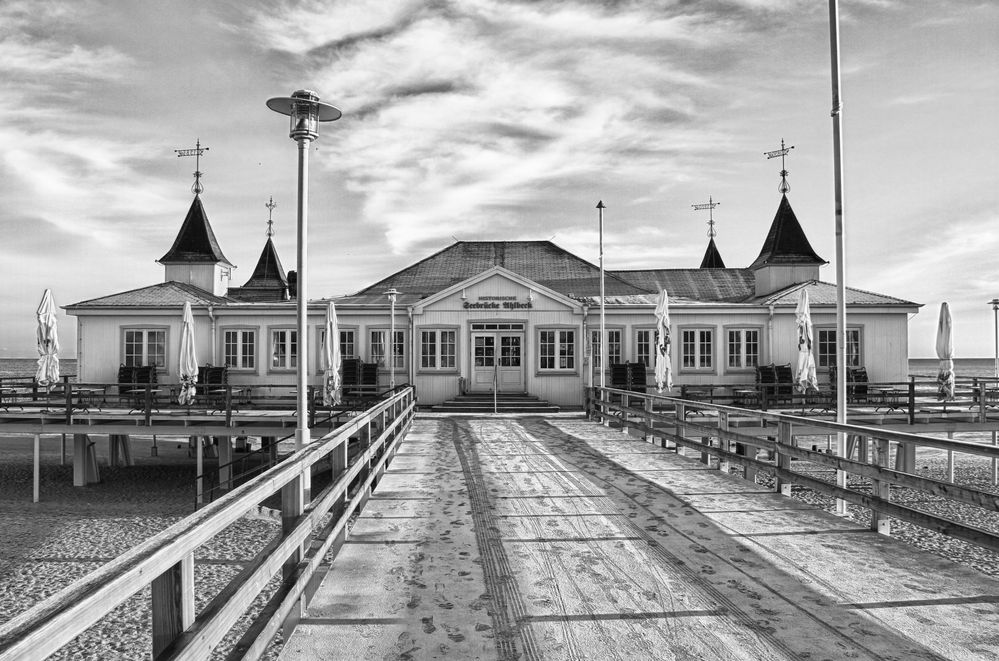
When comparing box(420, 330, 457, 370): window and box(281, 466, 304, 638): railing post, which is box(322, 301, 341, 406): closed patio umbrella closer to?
box(420, 330, 457, 370): window

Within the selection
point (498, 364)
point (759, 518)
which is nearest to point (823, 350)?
point (498, 364)

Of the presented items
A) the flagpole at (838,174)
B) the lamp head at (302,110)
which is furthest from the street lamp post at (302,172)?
the flagpole at (838,174)

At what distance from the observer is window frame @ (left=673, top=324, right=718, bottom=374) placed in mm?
22766

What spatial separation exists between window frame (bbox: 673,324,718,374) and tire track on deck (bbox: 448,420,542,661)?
15.6m

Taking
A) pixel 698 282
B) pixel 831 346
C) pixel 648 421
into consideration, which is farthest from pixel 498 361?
pixel 698 282

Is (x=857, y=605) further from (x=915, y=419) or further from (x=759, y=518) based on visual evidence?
(x=915, y=419)

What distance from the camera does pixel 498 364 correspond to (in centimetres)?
2272

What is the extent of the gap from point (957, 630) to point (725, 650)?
155 cm

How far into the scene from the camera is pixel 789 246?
28.1 meters

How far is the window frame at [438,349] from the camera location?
22.6m

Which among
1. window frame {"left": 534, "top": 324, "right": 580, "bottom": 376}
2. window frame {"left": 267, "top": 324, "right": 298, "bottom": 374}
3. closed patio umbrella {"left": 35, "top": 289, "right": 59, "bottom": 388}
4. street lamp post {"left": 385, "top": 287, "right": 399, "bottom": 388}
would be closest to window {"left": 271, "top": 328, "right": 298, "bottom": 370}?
window frame {"left": 267, "top": 324, "right": 298, "bottom": 374}

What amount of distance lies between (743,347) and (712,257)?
25.7 meters

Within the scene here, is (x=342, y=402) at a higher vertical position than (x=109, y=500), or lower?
higher

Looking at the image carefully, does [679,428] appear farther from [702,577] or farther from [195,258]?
[195,258]
